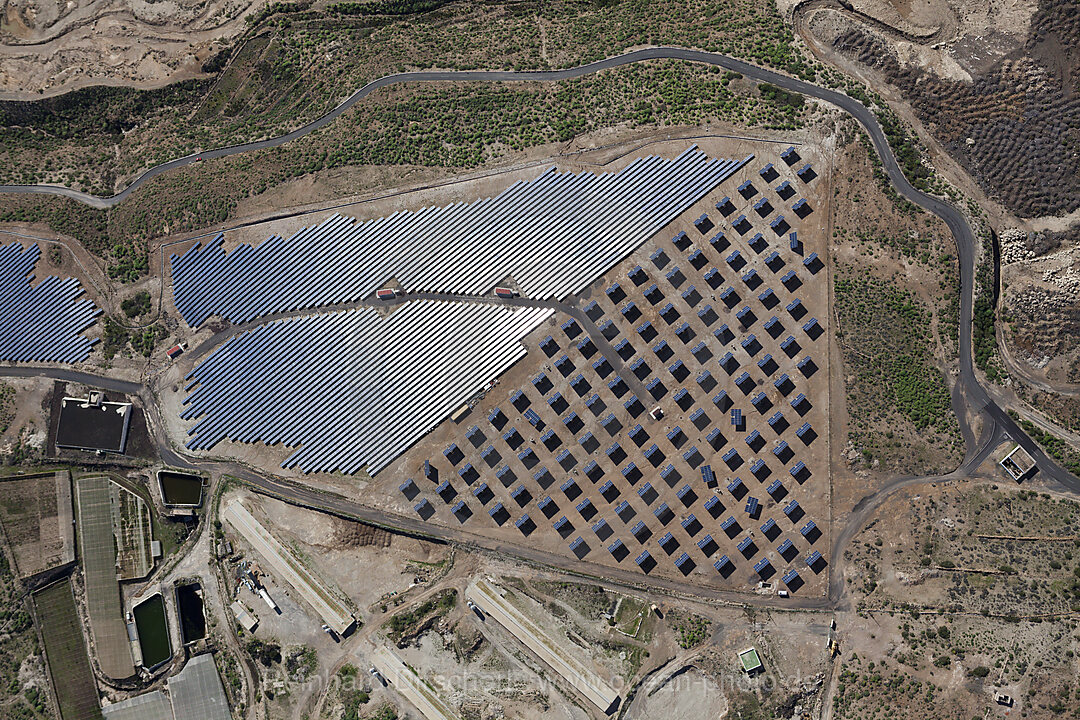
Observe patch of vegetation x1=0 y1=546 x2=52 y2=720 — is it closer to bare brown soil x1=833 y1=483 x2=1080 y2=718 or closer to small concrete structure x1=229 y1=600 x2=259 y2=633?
small concrete structure x1=229 y1=600 x2=259 y2=633

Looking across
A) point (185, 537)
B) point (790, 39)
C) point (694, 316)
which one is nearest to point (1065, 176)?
point (790, 39)

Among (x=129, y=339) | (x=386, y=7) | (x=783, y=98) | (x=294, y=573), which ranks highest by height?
(x=386, y=7)

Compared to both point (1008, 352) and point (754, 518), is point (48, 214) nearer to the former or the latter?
point (754, 518)

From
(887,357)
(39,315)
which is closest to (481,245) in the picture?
(887,357)

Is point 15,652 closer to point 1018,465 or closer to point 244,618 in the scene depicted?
point 244,618

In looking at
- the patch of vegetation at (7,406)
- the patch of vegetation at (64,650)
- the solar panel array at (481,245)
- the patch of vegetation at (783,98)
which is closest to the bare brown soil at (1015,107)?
the patch of vegetation at (783,98)

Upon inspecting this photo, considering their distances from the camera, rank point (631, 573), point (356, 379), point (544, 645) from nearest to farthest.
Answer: point (544, 645), point (631, 573), point (356, 379)

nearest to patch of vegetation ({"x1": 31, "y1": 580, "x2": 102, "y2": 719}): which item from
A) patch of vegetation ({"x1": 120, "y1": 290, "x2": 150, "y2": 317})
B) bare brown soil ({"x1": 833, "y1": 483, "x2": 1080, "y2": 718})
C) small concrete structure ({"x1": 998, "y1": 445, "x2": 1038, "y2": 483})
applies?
patch of vegetation ({"x1": 120, "y1": 290, "x2": 150, "y2": 317})
